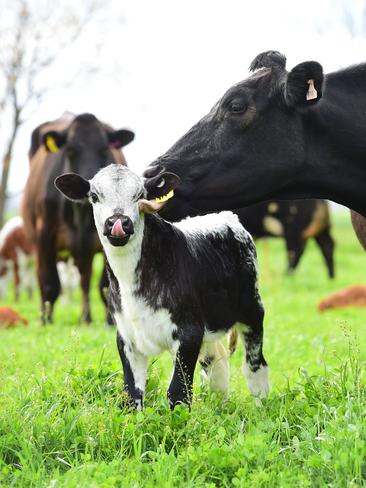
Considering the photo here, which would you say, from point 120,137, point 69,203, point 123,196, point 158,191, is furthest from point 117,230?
point 120,137

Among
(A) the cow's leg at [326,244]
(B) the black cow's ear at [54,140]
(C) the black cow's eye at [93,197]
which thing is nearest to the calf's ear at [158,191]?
(C) the black cow's eye at [93,197]

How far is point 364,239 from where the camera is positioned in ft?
20.3

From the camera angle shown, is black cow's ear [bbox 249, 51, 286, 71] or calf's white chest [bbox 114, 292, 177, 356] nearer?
calf's white chest [bbox 114, 292, 177, 356]

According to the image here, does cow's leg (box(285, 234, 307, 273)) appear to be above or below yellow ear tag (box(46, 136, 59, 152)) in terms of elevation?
below

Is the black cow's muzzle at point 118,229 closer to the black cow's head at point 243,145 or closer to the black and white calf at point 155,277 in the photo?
the black and white calf at point 155,277

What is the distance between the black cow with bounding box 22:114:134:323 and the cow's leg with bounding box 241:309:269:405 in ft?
15.9

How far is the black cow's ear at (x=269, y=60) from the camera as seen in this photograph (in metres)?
5.21

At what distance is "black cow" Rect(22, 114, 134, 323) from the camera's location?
1033cm

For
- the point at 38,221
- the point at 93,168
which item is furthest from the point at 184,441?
the point at 38,221

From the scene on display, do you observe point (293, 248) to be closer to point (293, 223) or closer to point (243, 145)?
point (293, 223)

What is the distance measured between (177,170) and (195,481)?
74.6 inches

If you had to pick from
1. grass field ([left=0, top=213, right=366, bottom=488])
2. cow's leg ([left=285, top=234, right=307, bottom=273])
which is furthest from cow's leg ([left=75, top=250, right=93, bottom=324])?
cow's leg ([left=285, top=234, right=307, bottom=273])

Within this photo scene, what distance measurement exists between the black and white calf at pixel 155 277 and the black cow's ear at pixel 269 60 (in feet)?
3.59

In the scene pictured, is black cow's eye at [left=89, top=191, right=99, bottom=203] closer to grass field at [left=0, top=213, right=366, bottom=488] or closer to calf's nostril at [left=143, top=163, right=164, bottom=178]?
calf's nostril at [left=143, top=163, right=164, bottom=178]
